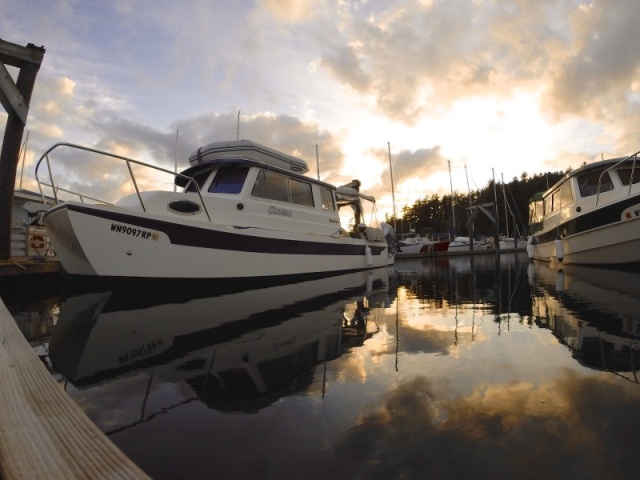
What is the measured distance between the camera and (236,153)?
8453 millimetres

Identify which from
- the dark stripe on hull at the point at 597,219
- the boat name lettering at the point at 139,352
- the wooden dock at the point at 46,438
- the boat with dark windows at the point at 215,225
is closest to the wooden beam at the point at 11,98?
the boat with dark windows at the point at 215,225

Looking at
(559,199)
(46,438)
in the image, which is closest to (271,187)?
(46,438)

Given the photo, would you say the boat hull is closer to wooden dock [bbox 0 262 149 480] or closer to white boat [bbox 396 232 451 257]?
wooden dock [bbox 0 262 149 480]

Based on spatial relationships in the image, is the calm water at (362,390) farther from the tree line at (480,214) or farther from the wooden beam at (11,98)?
the tree line at (480,214)

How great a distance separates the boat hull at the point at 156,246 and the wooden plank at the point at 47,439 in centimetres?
444

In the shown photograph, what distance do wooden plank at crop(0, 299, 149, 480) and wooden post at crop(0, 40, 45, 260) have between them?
7.53m

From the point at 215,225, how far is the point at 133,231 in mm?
1354

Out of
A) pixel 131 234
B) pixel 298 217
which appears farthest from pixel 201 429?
pixel 298 217

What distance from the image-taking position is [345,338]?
3.32 meters

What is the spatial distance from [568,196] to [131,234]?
12586mm

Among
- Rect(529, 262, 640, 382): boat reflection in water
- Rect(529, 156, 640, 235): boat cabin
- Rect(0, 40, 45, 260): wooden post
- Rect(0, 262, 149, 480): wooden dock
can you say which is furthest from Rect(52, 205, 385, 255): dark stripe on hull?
Rect(529, 156, 640, 235): boat cabin

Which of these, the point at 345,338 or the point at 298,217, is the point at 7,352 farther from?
the point at 298,217

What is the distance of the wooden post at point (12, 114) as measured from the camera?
7.24 meters

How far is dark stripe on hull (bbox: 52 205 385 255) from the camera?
572 cm
